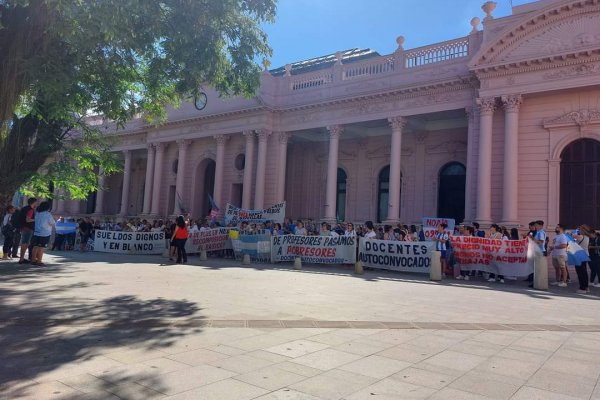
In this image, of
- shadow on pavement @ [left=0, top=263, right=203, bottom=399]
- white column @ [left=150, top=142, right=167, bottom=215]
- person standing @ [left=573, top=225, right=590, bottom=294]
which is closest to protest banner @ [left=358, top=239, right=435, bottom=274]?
person standing @ [left=573, top=225, right=590, bottom=294]

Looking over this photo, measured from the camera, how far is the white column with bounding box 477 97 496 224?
18.2 m

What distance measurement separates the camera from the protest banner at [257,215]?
65.7 ft

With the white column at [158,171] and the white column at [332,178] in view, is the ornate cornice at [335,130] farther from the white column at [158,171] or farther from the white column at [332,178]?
the white column at [158,171]

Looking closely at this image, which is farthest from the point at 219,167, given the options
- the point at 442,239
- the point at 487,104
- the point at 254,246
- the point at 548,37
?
the point at 548,37

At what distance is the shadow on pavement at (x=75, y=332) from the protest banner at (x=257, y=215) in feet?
40.0

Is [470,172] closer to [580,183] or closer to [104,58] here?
[580,183]

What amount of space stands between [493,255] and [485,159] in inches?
271

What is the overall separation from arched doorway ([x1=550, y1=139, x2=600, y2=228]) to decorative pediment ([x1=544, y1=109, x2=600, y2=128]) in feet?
2.66

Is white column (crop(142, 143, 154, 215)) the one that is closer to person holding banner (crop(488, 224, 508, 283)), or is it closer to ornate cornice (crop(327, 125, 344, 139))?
Result: ornate cornice (crop(327, 125, 344, 139))

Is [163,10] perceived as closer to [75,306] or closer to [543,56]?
[75,306]

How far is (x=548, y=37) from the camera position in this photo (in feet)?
56.6

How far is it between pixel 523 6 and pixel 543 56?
8.81 ft

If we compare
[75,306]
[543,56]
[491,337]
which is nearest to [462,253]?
[491,337]

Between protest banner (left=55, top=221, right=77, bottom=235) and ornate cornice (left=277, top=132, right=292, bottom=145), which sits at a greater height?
ornate cornice (left=277, top=132, right=292, bottom=145)
